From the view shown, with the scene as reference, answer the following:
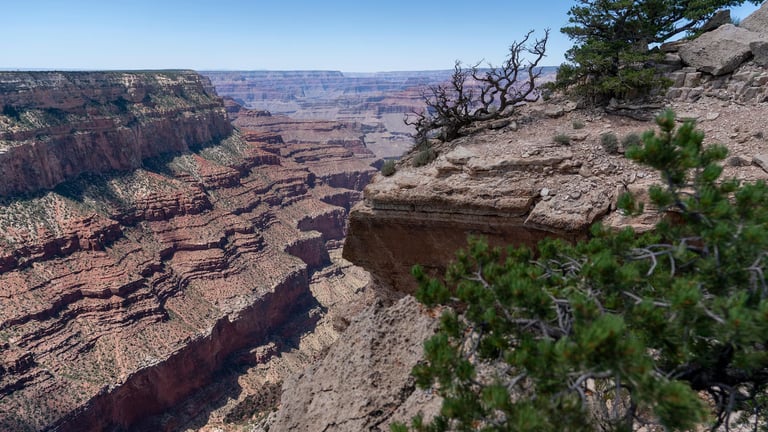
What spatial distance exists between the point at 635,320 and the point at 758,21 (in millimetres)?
17385

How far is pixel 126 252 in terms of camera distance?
45.2 meters

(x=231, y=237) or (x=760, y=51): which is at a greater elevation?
(x=760, y=51)

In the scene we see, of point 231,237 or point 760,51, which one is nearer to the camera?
point 760,51

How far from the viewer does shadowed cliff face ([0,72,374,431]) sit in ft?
111

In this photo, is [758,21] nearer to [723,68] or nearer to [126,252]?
[723,68]

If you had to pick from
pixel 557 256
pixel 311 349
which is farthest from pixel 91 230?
pixel 557 256

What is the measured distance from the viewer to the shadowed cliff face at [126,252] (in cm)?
3397

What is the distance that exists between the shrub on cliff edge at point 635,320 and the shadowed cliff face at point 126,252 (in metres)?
36.9

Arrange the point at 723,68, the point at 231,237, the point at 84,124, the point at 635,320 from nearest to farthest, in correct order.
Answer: the point at 635,320, the point at 723,68, the point at 84,124, the point at 231,237

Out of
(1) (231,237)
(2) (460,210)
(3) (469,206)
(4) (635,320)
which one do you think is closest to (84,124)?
(1) (231,237)

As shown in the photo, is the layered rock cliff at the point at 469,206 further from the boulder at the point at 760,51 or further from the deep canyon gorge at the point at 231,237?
the boulder at the point at 760,51

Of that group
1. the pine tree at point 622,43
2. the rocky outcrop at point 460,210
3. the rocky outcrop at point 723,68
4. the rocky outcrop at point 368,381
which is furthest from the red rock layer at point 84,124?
the rocky outcrop at point 723,68

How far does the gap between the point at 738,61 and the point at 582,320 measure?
1361 centimetres

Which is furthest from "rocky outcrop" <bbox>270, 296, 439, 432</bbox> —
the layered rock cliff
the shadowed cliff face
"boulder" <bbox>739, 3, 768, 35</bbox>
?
the shadowed cliff face
